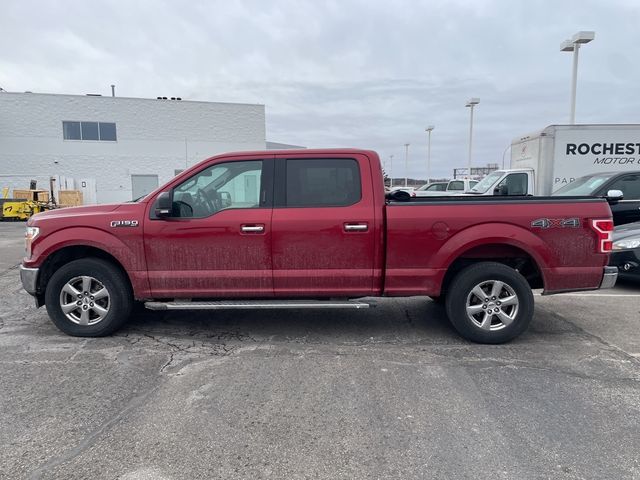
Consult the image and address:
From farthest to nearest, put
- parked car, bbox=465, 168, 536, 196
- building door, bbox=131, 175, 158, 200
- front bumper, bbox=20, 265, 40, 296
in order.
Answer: building door, bbox=131, 175, 158, 200
parked car, bbox=465, 168, 536, 196
front bumper, bbox=20, 265, 40, 296

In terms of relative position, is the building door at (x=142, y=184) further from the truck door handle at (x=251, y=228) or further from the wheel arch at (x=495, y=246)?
the wheel arch at (x=495, y=246)

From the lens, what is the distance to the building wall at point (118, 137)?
99.9ft

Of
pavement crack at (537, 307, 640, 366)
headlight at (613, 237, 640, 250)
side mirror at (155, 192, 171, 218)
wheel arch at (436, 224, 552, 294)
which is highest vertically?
side mirror at (155, 192, 171, 218)

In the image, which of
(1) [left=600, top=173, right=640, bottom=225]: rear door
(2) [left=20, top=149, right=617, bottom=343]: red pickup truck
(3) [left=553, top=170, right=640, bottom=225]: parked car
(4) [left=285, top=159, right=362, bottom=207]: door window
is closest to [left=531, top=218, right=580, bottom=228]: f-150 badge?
(2) [left=20, top=149, right=617, bottom=343]: red pickup truck

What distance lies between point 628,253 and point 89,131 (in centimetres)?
3282

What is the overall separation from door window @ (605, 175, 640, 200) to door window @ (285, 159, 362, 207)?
7342 millimetres

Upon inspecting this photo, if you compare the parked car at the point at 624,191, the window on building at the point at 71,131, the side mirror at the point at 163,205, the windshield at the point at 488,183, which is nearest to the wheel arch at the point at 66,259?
the side mirror at the point at 163,205

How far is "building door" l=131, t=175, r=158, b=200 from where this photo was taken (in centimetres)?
3200

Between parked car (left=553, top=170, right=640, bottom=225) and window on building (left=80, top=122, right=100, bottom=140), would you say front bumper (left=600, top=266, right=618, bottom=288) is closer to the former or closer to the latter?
parked car (left=553, top=170, right=640, bottom=225)

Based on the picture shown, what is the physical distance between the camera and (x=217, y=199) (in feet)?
15.7

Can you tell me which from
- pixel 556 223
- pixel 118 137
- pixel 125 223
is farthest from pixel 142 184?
pixel 556 223

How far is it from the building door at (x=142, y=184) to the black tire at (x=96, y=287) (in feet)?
94.9

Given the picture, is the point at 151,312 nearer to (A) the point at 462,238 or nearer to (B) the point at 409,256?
(B) the point at 409,256

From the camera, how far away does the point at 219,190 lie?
15.8 ft
